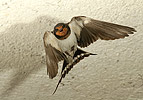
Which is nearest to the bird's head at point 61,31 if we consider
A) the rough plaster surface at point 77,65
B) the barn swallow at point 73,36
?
the barn swallow at point 73,36

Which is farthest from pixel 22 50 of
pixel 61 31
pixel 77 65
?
pixel 61 31

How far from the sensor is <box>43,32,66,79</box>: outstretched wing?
26.0 inches

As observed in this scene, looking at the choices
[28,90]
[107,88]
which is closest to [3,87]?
[28,90]

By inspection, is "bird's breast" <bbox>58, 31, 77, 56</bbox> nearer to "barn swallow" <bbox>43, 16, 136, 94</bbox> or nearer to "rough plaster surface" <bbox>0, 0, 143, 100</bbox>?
"barn swallow" <bbox>43, 16, 136, 94</bbox>

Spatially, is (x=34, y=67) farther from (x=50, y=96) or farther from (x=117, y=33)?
(x=117, y=33)

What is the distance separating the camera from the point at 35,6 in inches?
34.9

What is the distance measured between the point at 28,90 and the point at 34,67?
4.1 inches

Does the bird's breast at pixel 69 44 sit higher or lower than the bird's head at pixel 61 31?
lower

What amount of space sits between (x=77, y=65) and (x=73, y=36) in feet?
0.86

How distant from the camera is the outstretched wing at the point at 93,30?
2.02 ft

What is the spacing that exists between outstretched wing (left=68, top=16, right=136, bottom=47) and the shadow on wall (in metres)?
0.24

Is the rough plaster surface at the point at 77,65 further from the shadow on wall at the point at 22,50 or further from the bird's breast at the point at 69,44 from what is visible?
the bird's breast at the point at 69,44

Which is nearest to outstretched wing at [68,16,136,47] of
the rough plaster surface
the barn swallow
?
the barn swallow

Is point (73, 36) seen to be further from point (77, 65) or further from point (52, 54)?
point (77, 65)
